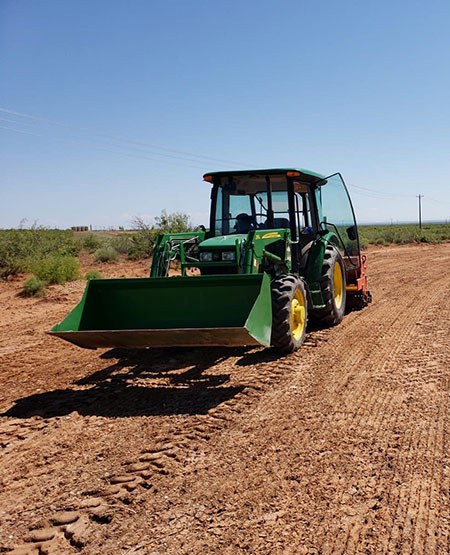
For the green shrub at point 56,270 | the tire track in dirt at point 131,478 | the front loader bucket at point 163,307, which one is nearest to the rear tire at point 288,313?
the front loader bucket at point 163,307

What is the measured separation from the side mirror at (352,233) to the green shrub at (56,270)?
916 cm

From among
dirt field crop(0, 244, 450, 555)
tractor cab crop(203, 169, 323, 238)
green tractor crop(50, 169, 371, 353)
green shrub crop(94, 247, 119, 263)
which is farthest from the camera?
green shrub crop(94, 247, 119, 263)

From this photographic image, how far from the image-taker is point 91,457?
4.02 meters

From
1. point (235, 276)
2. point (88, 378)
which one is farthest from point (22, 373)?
point (235, 276)

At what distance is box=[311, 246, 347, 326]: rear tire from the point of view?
789cm

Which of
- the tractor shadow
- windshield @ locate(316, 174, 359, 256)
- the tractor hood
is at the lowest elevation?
the tractor shadow

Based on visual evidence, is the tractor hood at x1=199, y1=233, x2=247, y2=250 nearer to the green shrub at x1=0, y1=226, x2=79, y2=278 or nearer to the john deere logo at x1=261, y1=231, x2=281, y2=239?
the john deere logo at x1=261, y1=231, x2=281, y2=239

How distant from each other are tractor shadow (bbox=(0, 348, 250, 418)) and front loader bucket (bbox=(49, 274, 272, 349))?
48 centimetres

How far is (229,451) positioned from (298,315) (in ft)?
9.66

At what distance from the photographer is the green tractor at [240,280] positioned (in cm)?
550

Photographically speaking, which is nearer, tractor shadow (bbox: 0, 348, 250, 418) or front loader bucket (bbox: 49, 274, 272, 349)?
tractor shadow (bbox: 0, 348, 250, 418)

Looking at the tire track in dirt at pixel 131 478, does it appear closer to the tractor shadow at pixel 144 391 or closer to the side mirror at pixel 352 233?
the tractor shadow at pixel 144 391

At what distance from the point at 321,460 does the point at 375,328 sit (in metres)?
4.69

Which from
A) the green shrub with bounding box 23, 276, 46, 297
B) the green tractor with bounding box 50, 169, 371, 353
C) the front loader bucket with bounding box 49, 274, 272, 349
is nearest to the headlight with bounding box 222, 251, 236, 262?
the green tractor with bounding box 50, 169, 371, 353
